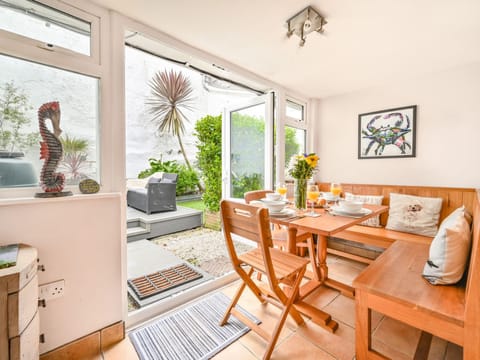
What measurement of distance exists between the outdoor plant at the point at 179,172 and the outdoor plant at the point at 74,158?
444 cm

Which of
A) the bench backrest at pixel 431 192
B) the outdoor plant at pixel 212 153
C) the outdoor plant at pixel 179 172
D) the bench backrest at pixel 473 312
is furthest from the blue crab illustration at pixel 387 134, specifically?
the outdoor plant at pixel 179 172

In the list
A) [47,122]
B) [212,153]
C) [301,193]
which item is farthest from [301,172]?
[212,153]

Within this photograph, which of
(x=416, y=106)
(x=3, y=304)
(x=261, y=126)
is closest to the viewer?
(x=3, y=304)

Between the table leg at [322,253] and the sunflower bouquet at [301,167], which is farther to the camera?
the table leg at [322,253]

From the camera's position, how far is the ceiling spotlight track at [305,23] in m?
1.54

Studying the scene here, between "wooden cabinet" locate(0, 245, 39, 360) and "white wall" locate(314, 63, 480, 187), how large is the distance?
11.5ft

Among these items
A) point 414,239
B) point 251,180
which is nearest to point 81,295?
point 251,180

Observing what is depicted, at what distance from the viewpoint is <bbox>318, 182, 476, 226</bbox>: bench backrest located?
2.25 m

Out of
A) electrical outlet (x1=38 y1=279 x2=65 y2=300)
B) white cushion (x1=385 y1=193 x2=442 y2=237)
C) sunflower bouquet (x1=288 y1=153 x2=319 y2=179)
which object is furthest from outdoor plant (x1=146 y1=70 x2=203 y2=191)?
white cushion (x1=385 y1=193 x2=442 y2=237)

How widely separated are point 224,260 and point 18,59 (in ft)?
8.21

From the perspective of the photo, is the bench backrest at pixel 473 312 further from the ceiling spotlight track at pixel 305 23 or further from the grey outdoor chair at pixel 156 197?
the grey outdoor chair at pixel 156 197

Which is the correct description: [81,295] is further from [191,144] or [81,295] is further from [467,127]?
[191,144]

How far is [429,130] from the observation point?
259cm

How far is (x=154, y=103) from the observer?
4.82 meters
